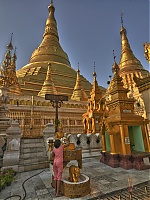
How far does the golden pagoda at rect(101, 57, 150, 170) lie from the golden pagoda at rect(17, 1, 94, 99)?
14.5m

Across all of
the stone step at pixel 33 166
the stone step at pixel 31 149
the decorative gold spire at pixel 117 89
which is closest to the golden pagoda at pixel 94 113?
the decorative gold spire at pixel 117 89

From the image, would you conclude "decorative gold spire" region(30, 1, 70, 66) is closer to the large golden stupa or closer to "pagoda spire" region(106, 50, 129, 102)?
the large golden stupa

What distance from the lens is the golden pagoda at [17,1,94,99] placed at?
21953 millimetres

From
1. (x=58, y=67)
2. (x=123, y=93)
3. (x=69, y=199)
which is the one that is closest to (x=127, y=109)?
(x=123, y=93)

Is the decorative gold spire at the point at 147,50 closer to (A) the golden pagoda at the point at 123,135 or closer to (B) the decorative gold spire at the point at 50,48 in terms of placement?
(A) the golden pagoda at the point at 123,135

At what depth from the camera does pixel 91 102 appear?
585 inches

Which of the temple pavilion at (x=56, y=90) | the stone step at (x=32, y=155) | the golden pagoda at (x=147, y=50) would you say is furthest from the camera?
the temple pavilion at (x=56, y=90)

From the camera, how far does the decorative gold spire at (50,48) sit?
101 feet

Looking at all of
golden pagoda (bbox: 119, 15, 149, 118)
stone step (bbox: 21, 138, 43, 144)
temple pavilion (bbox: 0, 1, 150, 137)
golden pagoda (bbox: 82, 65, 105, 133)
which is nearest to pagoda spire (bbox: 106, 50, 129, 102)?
temple pavilion (bbox: 0, 1, 150, 137)

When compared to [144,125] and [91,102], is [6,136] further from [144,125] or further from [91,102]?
[91,102]

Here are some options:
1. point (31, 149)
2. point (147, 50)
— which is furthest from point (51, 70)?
point (31, 149)

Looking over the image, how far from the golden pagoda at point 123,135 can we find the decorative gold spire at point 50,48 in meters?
26.4

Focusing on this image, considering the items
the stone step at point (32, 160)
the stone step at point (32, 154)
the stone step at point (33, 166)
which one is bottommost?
the stone step at point (33, 166)

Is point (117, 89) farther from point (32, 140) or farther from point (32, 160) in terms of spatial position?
point (32, 140)
